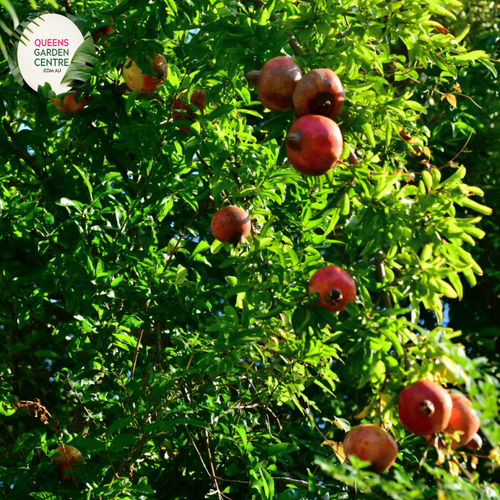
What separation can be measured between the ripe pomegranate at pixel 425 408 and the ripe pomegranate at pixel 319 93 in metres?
0.77

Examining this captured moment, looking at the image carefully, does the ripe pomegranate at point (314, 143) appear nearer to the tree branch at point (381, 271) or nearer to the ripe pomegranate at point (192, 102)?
the tree branch at point (381, 271)

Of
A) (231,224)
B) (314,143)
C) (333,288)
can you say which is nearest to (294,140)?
(314,143)

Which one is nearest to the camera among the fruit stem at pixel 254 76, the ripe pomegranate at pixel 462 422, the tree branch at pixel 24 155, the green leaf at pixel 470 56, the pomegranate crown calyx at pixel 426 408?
the pomegranate crown calyx at pixel 426 408

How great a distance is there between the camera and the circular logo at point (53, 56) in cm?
254

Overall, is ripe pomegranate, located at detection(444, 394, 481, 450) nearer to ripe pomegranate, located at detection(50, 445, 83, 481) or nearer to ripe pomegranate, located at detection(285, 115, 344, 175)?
ripe pomegranate, located at detection(285, 115, 344, 175)

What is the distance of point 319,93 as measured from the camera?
4.86 ft

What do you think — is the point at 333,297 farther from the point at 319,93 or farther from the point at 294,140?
the point at 319,93

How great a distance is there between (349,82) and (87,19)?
72.3 inches

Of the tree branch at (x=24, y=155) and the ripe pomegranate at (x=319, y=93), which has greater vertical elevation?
the ripe pomegranate at (x=319, y=93)

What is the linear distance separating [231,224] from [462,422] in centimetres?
99

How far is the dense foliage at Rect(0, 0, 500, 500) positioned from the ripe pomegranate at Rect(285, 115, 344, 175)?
118 mm

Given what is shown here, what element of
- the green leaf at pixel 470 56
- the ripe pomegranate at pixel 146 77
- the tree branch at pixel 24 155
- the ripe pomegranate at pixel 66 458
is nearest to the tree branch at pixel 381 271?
the green leaf at pixel 470 56

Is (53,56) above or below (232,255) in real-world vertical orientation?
above

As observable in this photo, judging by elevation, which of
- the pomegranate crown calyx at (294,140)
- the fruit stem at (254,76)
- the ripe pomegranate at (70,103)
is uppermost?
the fruit stem at (254,76)
